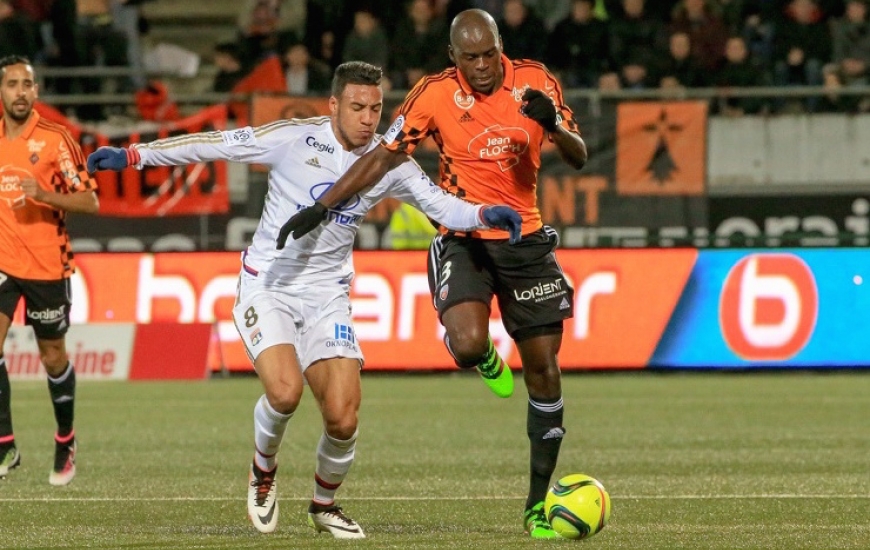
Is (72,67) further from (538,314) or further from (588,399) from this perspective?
(538,314)

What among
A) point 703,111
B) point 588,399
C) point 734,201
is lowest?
point 588,399

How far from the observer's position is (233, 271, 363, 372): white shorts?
7629 millimetres

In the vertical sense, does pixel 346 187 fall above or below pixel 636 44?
above

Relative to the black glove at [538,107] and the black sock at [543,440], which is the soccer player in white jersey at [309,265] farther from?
the black sock at [543,440]

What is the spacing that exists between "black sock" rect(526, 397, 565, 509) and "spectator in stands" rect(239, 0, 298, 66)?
13737mm

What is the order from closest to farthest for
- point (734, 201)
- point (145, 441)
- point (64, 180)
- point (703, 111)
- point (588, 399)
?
point (64, 180)
point (145, 441)
point (588, 399)
point (703, 111)
point (734, 201)

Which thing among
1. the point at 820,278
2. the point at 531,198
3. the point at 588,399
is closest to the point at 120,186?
the point at 588,399

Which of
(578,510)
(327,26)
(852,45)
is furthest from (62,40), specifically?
(578,510)

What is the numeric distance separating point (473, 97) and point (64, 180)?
296 centimetres

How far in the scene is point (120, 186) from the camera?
57.6 feet

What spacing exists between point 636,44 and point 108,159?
542 inches

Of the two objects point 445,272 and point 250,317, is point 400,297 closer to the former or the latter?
point 445,272

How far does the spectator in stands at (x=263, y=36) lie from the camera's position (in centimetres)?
2102

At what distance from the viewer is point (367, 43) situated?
2066 centimetres
